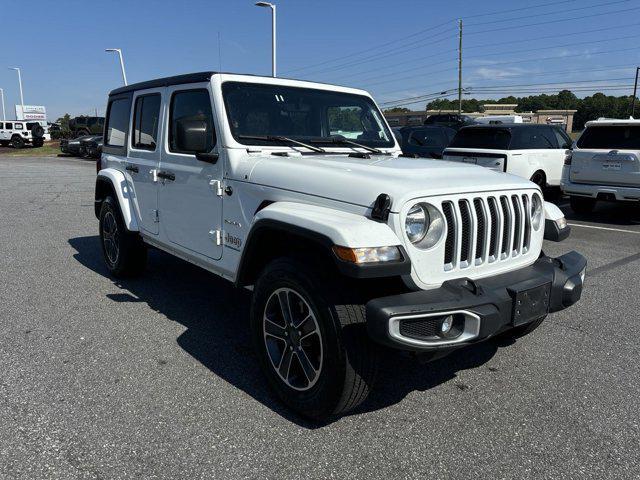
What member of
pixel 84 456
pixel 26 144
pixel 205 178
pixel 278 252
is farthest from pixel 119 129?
pixel 26 144

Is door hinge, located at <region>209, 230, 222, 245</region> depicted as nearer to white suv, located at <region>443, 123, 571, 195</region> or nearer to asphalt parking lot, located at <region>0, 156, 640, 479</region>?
asphalt parking lot, located at <region>0, 156, 640, 479</region>

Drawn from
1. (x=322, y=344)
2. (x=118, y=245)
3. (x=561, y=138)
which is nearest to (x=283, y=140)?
(x=322, y=344)

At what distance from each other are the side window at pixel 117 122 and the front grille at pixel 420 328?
388cm

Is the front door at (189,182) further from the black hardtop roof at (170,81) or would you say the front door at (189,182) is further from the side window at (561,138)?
the side window at (561,138)

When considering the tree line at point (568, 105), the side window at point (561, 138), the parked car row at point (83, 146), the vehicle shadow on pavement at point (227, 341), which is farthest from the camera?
the tree line at point (568, 105)

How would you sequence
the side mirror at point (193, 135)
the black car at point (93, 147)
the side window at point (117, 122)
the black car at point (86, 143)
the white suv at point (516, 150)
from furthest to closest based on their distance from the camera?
the black car at point (86, 143) < the black car at point (93, 147) < the white suv at point (516, 150) < the side window at point (117, 122) < the side mirror at point (193, 135)

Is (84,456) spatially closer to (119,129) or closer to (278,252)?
(278,252)

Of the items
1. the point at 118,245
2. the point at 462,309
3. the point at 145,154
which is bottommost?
the point at 118,245

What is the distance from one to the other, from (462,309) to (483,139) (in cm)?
892

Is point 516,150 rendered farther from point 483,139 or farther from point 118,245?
point 118,245

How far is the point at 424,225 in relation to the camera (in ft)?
9.13

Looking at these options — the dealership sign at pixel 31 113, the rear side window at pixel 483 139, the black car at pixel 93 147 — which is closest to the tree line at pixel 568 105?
the dealership sign at pixel 31 113

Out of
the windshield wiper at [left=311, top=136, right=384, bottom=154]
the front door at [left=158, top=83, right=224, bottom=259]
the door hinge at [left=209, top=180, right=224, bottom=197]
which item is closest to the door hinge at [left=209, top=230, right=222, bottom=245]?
the front door at [left=158, top=83, right=224, bottom=259]

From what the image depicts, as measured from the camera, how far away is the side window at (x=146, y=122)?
15.2ft
